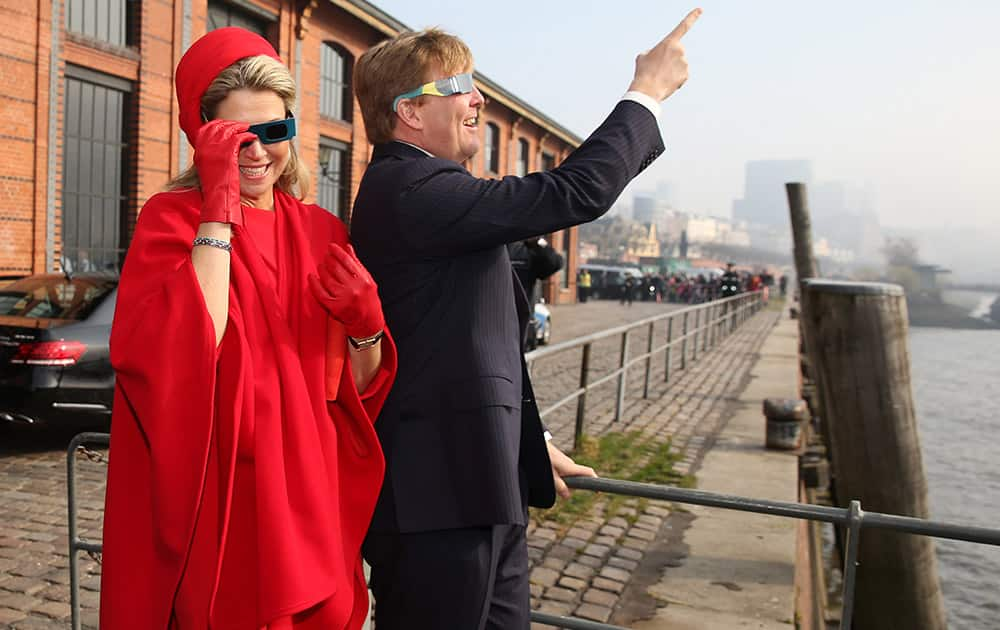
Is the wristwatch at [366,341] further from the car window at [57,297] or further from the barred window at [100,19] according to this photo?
the barred window at [100,19]

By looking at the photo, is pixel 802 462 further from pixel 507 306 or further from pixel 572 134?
pixel 572 134

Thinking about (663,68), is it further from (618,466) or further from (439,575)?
(618,466)

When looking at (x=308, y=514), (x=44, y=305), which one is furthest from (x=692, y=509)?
(x=44, y=305)

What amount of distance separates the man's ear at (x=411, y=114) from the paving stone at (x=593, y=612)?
2890mm

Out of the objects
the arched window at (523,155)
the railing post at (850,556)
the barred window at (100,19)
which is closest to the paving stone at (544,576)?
the railing post at (850,556)

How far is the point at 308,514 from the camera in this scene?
5.04 feet

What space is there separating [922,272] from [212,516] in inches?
5010

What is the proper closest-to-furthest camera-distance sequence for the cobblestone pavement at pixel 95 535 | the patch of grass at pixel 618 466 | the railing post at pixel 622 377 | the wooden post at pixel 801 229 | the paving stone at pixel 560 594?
the cobblestone pavement at pixel 95 535 → the paving stone at pixel 560 594 → the patch of grass at pixel 618 466 → the railing post at pixel 622 377 → the wooden post at pixel 801 229

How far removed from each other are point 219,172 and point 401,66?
0.43 m

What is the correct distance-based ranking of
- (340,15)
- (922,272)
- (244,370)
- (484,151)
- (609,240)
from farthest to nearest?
1. (922,272)
2. (609,240)
3. (484,151)
4. (340,15)
5. (244,370)

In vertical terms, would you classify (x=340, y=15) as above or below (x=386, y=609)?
above

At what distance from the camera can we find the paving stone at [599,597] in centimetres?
425

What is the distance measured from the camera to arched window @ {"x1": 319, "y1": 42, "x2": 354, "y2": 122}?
67.4 ft

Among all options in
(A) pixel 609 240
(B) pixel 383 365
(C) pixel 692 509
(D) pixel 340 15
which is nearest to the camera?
(B) pixel 383 365
